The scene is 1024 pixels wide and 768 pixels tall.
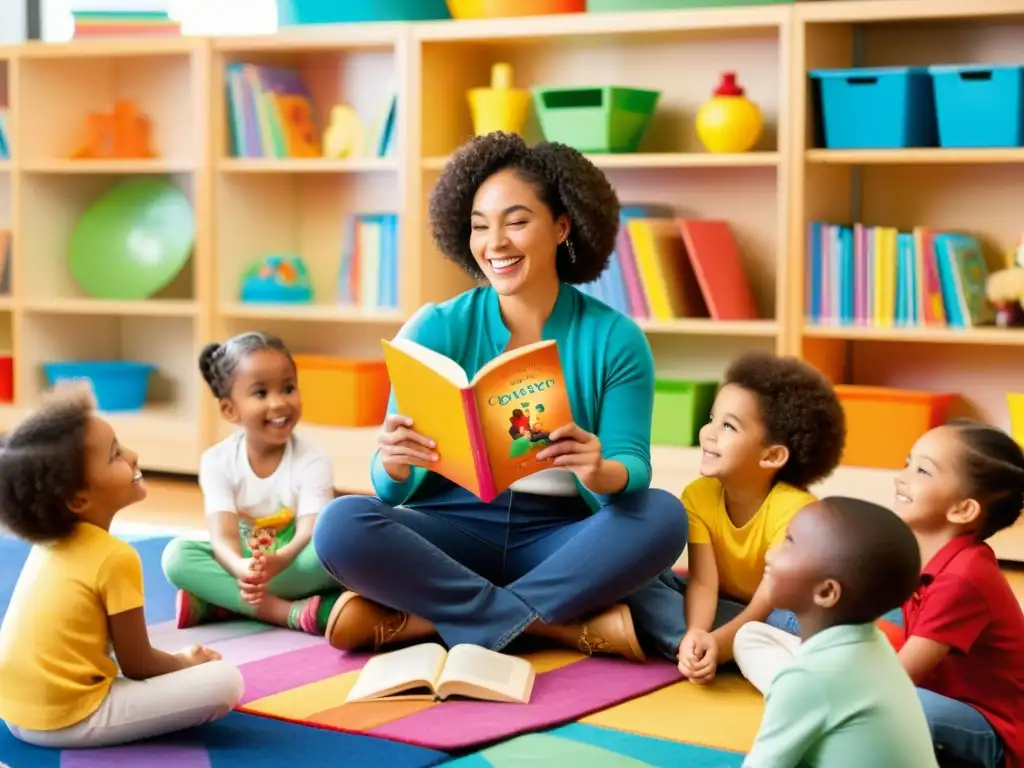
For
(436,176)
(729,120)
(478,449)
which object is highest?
(729,120)

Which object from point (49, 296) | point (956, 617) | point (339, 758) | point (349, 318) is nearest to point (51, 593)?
point (339, 758)

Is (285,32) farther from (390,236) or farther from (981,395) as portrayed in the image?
(981,395)

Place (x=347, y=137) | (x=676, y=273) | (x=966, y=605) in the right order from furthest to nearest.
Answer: (x=347, y=137), (x=676, y=273), (x=966, y=605)

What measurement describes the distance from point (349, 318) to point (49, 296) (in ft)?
3.25

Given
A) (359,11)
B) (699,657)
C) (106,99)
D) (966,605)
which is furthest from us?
(106,99)

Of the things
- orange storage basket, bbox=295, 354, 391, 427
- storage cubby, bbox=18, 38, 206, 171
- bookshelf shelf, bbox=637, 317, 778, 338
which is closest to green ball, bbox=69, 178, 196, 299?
storage cubby, bbox=18, 38, 206, 171

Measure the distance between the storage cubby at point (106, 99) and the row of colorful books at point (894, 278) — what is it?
1.64 m

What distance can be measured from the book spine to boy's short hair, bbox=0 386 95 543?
1.61 ft

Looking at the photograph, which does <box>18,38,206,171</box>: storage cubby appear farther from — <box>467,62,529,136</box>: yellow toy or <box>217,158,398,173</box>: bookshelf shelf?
<box>467,62,529,136</box>: yellow toy

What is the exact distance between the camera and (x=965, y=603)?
1.78 meters

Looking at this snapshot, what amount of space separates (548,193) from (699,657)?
29.3 inches

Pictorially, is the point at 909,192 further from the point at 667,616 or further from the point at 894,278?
the point at 667,616

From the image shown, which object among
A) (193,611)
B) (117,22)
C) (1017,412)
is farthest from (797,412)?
(117,22)

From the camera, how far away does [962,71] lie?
3305 millimetres
